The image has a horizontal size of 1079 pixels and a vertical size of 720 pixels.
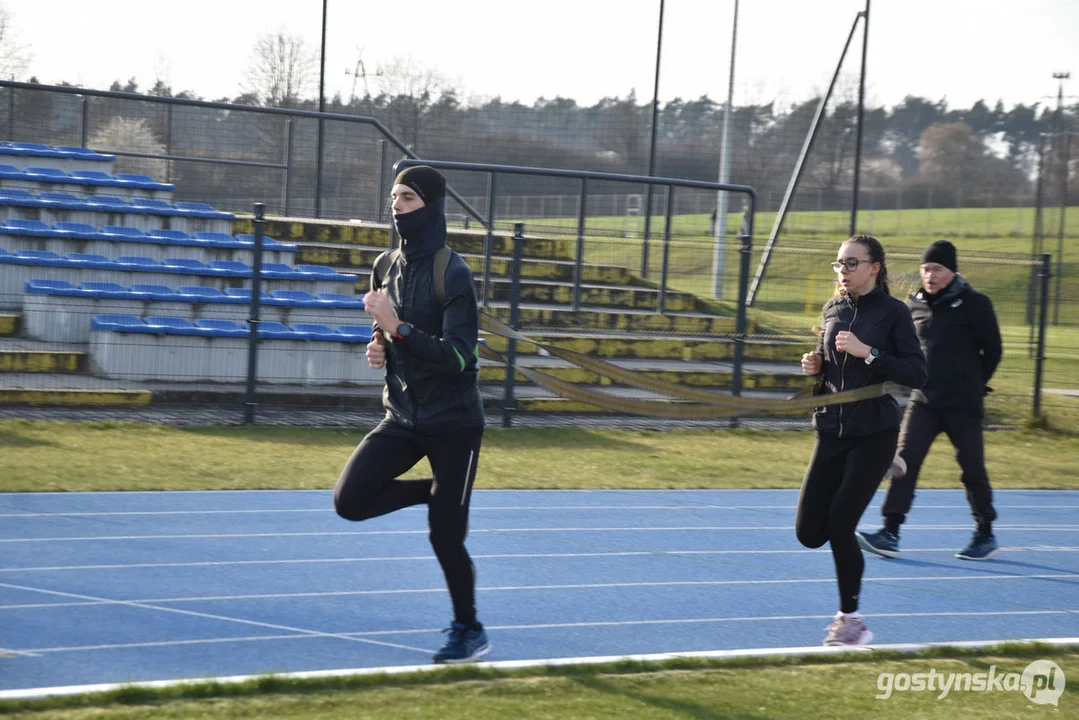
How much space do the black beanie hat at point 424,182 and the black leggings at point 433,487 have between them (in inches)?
37.5

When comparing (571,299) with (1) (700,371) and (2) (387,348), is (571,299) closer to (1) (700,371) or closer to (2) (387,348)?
(1) (700,371)

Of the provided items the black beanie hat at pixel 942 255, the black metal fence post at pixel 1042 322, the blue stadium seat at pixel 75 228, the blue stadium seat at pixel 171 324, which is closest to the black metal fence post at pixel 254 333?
the blue stadium seat at pixel 171 324

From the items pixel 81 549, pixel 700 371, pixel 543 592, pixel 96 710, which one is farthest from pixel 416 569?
pixel 700 371

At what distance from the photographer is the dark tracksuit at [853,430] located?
17.6 ft

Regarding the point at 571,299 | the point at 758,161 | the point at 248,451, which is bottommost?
the point at 248,451

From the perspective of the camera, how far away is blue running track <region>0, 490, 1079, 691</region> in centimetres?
509

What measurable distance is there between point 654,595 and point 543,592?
0.60 metres

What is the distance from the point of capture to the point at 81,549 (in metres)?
6.70

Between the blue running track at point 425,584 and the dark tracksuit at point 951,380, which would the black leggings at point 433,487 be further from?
the dark tracksuit at point 951,380

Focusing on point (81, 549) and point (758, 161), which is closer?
point (81, 549)

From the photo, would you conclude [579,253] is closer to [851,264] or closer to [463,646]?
[851,264]

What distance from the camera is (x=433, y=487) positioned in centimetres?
491

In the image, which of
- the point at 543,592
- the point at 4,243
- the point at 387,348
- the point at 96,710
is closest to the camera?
the point at 96,710

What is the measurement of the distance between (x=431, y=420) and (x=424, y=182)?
96cm
